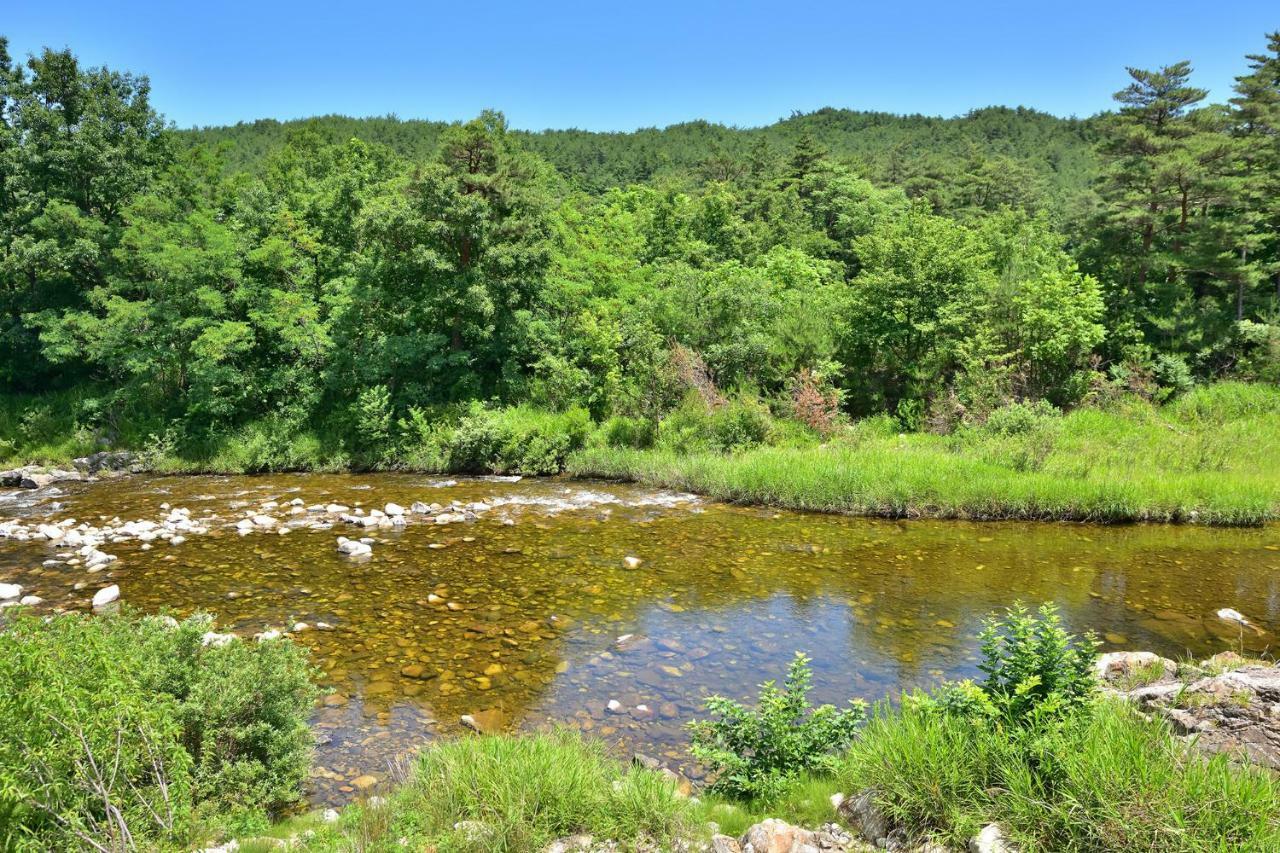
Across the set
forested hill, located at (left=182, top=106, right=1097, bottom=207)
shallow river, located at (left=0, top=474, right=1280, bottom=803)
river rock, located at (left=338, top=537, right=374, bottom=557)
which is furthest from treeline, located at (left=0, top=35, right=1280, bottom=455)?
forested hill, located at (left=182, top=106, right=1097, bottom=207)

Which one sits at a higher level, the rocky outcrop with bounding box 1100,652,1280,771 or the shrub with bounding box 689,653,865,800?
the rocky outcrop with bounding box 1100,652,1280,771

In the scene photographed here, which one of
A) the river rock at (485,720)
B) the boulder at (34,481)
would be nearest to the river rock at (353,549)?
the river rock at (485,720)

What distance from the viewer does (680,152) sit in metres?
93.8

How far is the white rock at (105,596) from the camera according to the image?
415 inches

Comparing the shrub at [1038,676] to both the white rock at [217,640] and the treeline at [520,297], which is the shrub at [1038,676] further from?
the treeline at [520,297]

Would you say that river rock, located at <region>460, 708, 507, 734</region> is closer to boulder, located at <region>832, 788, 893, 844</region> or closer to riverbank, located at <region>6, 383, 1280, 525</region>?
boulder, located at <region>832, 788, 893, 844</region>

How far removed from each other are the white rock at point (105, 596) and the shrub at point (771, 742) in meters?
9.75

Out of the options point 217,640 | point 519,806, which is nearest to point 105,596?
point 217,640

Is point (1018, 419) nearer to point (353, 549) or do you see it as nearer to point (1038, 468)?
point (1038, 468)

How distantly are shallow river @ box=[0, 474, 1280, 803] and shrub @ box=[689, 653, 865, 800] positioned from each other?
96cm

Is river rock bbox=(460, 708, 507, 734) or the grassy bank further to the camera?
the grassy bank

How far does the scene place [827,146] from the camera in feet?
209

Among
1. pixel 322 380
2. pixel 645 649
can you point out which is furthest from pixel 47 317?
pixel 645 649

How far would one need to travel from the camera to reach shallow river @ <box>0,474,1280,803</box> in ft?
26.7
